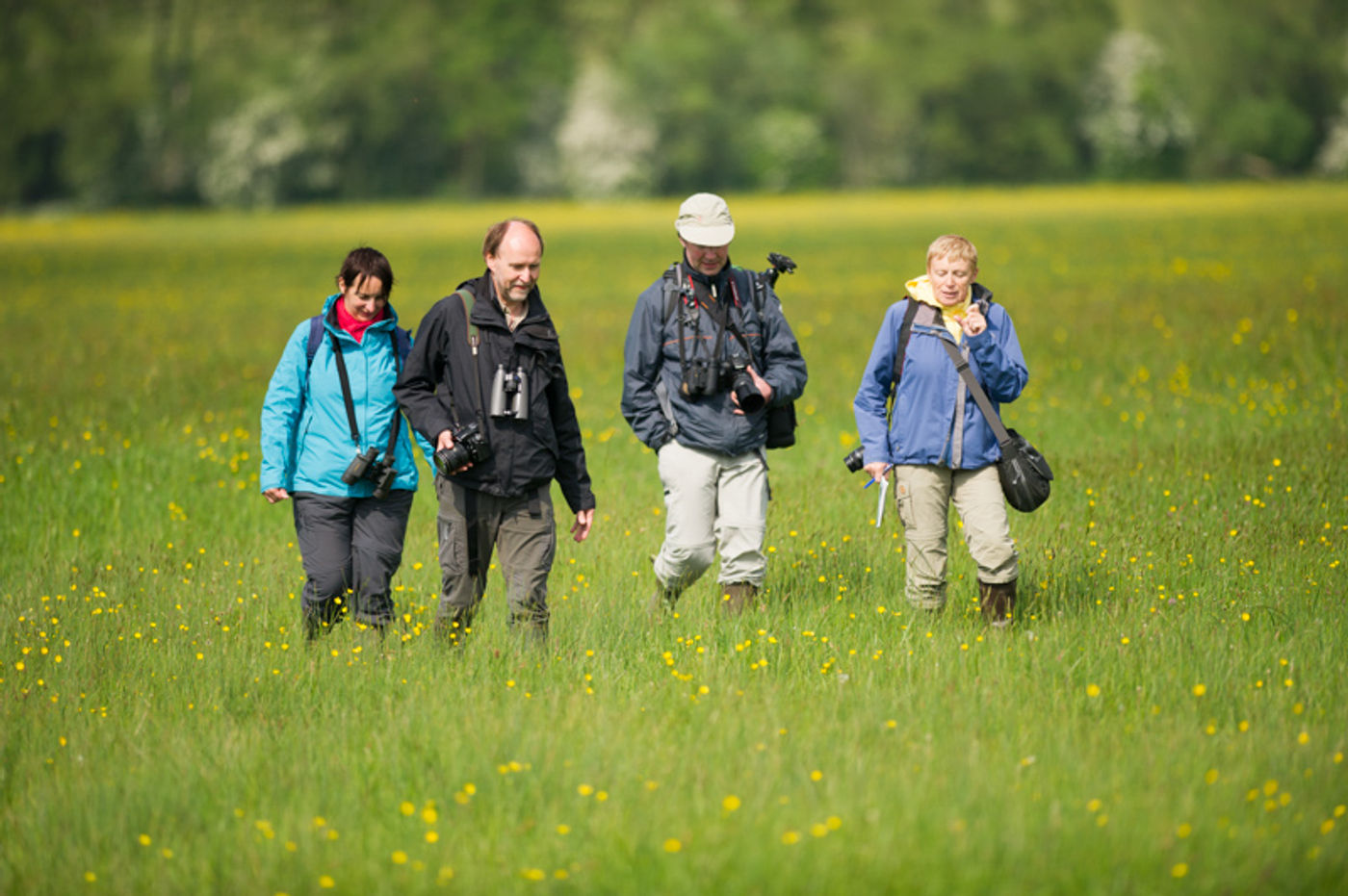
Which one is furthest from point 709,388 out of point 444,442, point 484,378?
point 444,442

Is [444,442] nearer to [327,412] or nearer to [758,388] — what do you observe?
[327,412]

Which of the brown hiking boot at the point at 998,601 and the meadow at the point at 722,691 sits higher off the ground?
the brown hiking boot at the point at 998,601

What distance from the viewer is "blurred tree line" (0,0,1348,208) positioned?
9331 cm

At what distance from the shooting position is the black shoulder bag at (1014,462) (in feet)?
21.7

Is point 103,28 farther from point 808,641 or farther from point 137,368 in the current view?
point 808,641

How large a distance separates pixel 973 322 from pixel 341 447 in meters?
2.93

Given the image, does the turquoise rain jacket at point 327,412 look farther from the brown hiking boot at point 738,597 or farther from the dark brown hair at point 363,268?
the brown hiking boot at point 738,597

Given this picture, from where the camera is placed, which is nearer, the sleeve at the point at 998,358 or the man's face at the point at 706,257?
the sleeve at the point at 998,358

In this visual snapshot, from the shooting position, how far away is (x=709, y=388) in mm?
6820

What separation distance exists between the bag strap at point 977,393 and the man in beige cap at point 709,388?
0.69m

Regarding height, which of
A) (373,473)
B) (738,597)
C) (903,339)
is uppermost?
(903,339)

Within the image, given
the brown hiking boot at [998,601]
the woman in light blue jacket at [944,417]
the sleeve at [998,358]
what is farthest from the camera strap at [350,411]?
the brown hiking boot at [998,601]

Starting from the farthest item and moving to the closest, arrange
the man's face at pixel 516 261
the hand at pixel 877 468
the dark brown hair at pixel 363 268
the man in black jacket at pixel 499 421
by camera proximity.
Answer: the hand at pixel 877 468, the dark brown hair at pixel 363 268, the man in black jacket at pixel 499 421, the man's face at pixel 516 261

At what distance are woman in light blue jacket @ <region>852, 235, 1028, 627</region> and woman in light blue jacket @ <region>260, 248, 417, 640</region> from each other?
2211 millimetres
